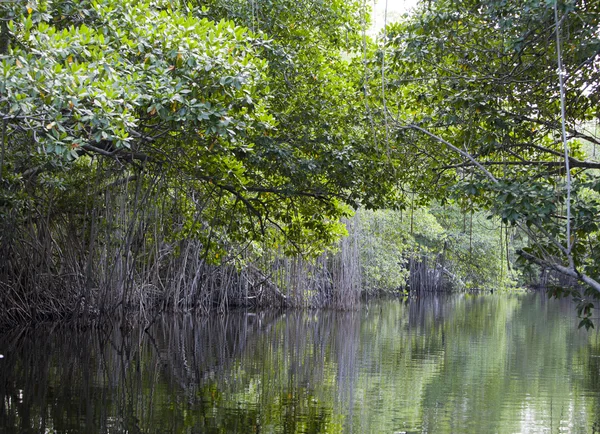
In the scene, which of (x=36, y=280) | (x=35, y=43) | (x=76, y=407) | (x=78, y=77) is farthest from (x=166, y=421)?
(x=36, y=280)

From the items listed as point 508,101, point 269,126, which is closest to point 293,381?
point 269,126

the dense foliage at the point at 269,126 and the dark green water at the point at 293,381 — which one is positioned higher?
the dense foliage at the point at 269,126

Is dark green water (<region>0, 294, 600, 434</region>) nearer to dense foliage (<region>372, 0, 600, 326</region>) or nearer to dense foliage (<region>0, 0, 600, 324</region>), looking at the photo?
dense foliage (<region>0, 0, 600, 324</region>)

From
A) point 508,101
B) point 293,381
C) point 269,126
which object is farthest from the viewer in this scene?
point 269,126

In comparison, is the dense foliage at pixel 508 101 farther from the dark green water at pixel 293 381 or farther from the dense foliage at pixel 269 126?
the dark green water at pixel 293 381

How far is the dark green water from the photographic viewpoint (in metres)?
6.46

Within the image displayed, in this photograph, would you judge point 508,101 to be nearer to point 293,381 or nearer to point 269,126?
point 269,126

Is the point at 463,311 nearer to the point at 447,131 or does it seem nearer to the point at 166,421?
the point at 447,131

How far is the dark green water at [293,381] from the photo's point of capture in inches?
255

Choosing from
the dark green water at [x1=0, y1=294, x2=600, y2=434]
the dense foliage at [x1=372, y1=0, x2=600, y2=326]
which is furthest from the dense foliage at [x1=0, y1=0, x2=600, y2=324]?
the dark green water at [x1=0, y1=294, x2=600, y2=434]

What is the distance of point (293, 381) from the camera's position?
28.6 ft

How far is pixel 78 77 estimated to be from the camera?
20.4ft

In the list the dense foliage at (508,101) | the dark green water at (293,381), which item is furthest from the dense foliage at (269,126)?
the dark green water at (293,381)

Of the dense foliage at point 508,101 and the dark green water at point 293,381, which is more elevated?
the dense foliage at point 508,101
